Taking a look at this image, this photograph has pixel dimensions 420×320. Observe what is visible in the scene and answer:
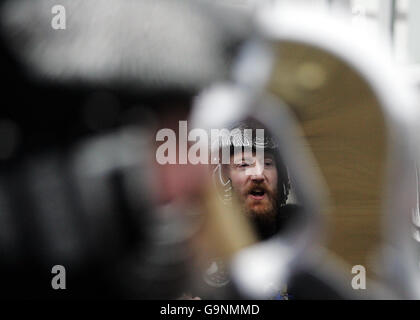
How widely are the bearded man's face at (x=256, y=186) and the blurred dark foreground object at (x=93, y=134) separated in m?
0.27

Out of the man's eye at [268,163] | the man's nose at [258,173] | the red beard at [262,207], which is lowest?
the red beard at [262,207]

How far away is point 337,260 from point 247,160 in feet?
1.65

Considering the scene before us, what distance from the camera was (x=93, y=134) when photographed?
1.75 metres

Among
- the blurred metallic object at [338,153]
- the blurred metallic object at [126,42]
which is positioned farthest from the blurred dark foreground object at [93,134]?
the blurred metallic object at [338,153]

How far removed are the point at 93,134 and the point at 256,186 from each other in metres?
0.63

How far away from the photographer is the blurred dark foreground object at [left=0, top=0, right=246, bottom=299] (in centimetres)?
175

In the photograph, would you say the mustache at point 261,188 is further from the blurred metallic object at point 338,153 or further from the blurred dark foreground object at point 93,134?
the blurred dark foreground object at point 93,134

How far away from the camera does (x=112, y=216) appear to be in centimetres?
177

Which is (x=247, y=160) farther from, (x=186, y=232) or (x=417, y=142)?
(x=417, y=142)

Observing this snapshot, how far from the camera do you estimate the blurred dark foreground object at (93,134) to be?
175 cm

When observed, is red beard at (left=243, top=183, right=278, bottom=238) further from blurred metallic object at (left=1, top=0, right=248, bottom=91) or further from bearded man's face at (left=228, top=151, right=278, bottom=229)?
blurred metallic object at (left=1, top=0, right=248, bottom=91)

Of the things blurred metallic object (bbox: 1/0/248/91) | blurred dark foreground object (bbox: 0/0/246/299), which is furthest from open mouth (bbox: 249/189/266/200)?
blurred metallic object (bbox: 1/0/248/91)
